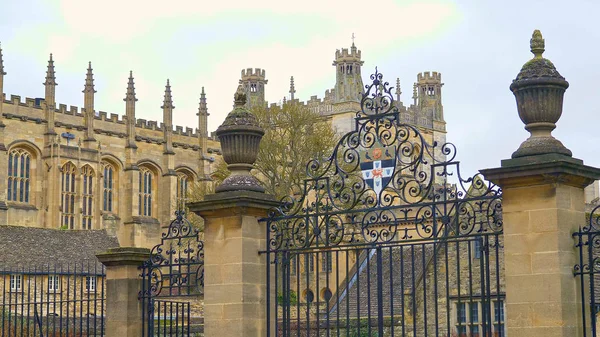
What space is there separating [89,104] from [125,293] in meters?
52.2

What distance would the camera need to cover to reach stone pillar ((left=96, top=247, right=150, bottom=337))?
13.6 metres

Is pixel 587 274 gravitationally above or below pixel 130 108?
below

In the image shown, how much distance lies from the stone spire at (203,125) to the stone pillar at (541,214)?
200 ft

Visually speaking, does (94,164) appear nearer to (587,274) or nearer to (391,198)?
(391,198)

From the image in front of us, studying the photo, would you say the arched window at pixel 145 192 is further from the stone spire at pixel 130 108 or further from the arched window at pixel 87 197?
the arched window at pixel 87 197

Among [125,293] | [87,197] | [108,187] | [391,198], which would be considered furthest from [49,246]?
[391,198]

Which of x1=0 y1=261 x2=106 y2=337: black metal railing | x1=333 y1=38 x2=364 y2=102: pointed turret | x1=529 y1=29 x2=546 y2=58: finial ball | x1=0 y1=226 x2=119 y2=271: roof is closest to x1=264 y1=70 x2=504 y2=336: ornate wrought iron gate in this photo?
x1=529 y1=29 x2=546 y2=58: finial ball

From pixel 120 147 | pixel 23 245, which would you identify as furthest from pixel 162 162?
pixel 23 245

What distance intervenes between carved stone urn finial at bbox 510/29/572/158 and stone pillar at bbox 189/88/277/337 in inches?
133

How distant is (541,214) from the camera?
9922 millimetres

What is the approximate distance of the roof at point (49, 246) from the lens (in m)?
40.1

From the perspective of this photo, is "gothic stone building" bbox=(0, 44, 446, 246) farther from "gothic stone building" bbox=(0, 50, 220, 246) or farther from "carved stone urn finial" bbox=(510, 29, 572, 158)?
"carved stone urn finial" bbox=(510, 29, 572, 158)

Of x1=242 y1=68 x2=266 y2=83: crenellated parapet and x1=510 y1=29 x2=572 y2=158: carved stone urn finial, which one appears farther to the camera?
x1=242 y1=68 x2=266 y2=83: crenellated parapet

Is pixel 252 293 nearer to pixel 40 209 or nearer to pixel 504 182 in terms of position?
pixel 504 182
